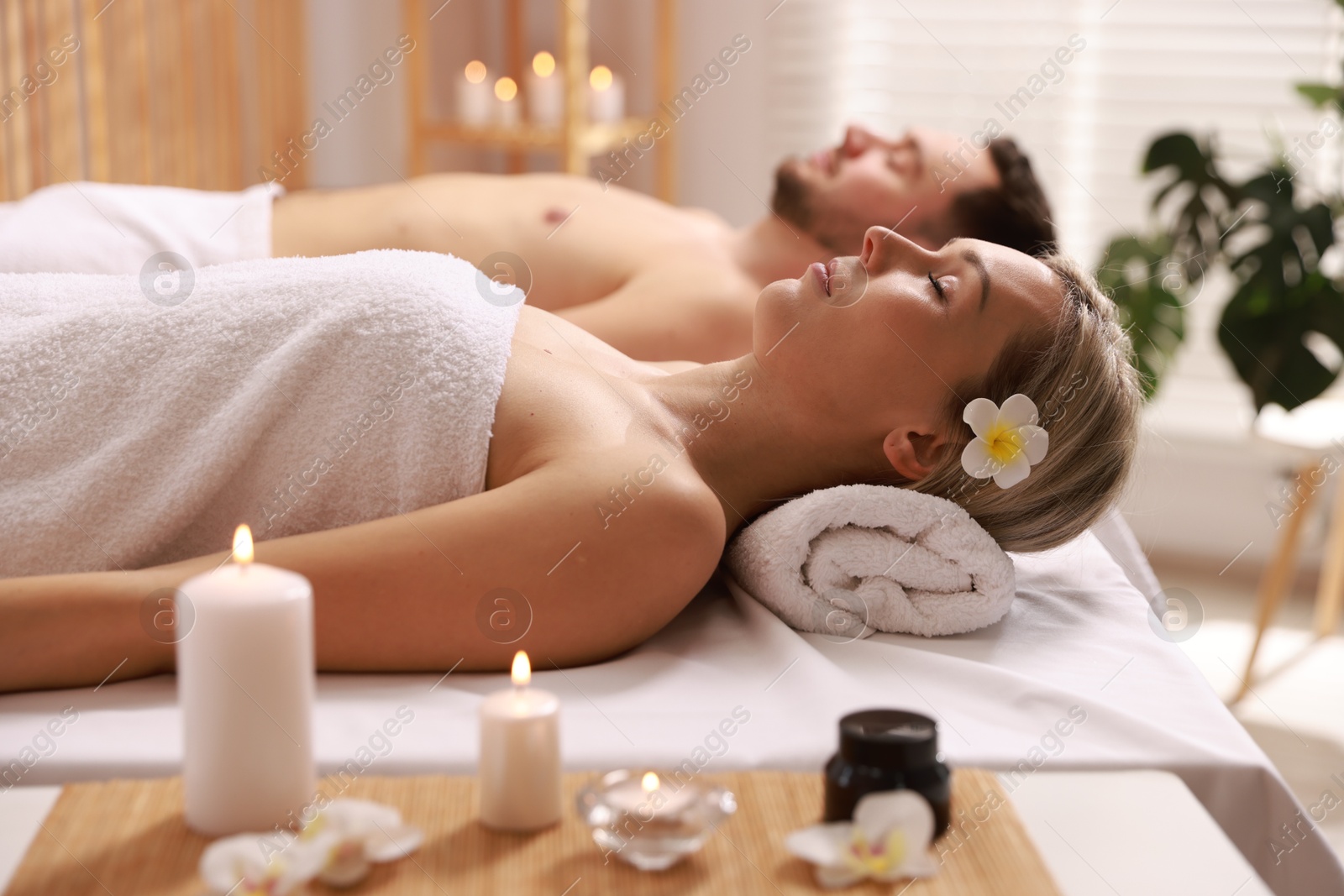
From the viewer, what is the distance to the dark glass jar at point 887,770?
0.71 m

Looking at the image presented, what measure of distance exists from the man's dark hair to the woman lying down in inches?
33.5

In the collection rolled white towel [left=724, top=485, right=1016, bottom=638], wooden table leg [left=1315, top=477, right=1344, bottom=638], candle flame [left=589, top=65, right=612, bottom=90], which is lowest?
wooden table leg [left=1315, top=477, right=1344, bottom=638]

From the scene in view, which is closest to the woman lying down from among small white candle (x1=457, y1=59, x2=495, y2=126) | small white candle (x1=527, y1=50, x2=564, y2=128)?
small white candle (x1=527, y1=50, x2=564, y2=128)

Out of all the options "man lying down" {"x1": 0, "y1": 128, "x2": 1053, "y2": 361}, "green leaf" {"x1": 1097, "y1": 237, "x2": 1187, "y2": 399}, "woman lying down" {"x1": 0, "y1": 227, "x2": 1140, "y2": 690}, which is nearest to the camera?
"woman lying down" {"x1": 0, "y1": 227, "x2": 1140, "y2": 690}

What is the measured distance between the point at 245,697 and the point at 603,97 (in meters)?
2.37

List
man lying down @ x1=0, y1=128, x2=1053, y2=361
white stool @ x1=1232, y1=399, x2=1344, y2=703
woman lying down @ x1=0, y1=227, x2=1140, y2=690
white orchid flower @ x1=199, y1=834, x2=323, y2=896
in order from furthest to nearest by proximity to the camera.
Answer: white stool @ x1=1232, y1=399, x2=1344, y2=703 < man lying down @ x1=0, y1=128, x2=1053, y2=361 < woman lying down @ x1=0, y1=227, x2=1140, y2=690 < white orchid flower @ x1=199, y1=834, x2=323, y2=896

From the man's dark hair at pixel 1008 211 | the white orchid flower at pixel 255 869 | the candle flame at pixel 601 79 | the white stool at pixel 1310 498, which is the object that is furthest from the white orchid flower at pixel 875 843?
the candle flame at pixel 601 79

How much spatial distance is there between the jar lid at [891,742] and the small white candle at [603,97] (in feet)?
7.61

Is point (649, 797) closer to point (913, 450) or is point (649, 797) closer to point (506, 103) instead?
point (913, 450)

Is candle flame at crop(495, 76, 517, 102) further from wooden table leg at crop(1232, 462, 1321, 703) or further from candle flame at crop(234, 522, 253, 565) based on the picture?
candle flame at crop(234, 522, 253, 565)

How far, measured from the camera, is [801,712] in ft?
3.16

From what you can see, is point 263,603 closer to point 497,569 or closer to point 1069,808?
point 497,569

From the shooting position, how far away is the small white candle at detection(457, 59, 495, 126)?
2.86 meters

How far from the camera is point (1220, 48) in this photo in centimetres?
270
